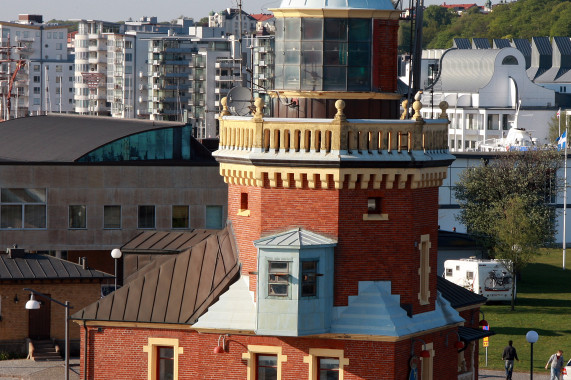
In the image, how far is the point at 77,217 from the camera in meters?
71.0

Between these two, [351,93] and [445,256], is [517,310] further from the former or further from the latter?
[351,93]

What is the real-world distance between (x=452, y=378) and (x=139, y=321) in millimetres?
9011

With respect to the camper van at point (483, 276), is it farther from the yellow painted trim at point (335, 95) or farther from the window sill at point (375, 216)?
the window sill at point (375, 216)

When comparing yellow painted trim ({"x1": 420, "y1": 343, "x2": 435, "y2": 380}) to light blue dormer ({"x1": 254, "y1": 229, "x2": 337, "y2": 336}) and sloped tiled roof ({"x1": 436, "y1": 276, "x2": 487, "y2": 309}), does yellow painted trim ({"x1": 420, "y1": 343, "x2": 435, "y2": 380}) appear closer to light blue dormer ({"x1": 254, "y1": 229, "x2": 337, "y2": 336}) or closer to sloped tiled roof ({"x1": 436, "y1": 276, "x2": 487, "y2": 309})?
light blue dormer ({"x1": 254, "y1": 229, "x2": 337, "y2": 336})

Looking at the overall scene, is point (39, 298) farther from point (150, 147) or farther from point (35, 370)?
point (150, 147)

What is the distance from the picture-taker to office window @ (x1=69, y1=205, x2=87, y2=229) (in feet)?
232

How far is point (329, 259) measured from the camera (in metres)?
36.6

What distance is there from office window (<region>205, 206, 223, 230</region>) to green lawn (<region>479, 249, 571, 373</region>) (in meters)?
14.6

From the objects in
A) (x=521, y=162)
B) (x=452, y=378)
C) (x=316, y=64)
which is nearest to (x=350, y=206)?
(x=316, y=64)

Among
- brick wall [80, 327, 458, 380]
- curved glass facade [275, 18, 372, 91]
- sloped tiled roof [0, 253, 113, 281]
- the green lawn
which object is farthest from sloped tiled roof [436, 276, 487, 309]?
the green lawn

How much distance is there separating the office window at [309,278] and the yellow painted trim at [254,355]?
6.32ft

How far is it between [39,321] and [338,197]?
21966mm

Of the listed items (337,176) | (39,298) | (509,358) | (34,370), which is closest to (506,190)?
(509,358)

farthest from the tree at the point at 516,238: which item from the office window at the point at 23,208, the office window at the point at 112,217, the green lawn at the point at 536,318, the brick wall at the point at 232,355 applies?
the brick wall at the point at 232,355
